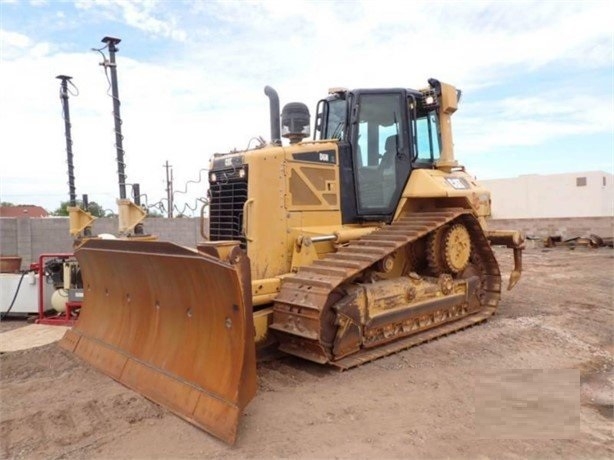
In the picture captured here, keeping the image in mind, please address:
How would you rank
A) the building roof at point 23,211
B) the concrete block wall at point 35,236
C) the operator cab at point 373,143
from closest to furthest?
the operator cab at point 373,143, the concrete block wall at point 35,236, the building roof at point 23,211

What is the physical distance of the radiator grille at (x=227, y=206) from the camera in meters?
5.60

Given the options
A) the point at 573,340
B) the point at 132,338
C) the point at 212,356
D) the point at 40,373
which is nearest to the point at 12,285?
the point at 40,373

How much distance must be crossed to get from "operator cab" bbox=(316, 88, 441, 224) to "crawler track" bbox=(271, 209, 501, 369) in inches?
18.6

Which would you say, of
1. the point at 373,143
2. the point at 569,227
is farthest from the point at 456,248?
the point at 569,227

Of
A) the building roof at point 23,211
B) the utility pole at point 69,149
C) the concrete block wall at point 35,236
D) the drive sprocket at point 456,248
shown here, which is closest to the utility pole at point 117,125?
the utility pole at point 69,149

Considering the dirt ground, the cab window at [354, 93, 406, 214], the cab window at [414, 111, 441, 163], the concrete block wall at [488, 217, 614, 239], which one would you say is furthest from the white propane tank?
the concrete block wall at [488, 217, 614, 239]

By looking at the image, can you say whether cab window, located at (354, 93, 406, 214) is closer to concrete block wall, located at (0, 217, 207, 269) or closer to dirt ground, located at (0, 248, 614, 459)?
dirt ground, located at (0, 248, 614, 459)

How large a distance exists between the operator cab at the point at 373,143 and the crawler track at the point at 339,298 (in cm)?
47

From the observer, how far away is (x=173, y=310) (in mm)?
4406

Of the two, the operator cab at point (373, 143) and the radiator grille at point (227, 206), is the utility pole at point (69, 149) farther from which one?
the operator cab at point (373, 143)

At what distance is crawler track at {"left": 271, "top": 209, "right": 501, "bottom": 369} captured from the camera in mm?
4633

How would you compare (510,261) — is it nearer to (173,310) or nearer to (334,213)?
(334,213)

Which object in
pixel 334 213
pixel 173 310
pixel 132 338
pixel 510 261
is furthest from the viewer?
pixel 510 261

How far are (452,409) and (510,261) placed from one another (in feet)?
41.8
